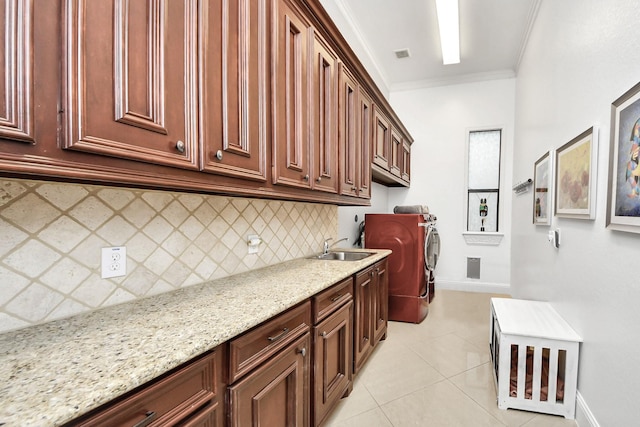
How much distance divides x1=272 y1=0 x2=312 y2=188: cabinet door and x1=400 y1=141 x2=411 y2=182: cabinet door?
297cm

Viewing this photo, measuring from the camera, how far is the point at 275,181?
1521 millimetres

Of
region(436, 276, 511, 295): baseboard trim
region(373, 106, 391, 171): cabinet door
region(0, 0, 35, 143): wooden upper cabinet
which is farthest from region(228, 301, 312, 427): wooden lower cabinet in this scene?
region(436, 276, 511, 295): baseboard trim

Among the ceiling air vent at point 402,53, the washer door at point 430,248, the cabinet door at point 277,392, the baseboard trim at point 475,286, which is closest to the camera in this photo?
the cabinet door at point 277,392

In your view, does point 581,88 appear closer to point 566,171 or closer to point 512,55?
point 566,171

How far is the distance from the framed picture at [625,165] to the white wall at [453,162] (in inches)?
142

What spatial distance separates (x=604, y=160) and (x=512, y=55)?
349 centimetres

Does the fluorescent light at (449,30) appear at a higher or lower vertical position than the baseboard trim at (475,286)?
higher

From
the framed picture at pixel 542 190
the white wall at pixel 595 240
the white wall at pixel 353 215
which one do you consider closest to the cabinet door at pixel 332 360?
the white wall at pixel 595 240

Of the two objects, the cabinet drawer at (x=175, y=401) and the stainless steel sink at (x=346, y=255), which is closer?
the cabinet drawer at (x=175, y=401)

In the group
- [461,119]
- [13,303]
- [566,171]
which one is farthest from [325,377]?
[461,119]

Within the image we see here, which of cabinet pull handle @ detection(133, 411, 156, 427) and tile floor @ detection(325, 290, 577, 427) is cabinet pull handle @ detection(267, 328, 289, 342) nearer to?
cabinet pull handle @ detection(133, 411, 156, 427)

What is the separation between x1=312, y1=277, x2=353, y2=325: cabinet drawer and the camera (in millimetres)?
1557

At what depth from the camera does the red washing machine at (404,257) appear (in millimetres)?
3479

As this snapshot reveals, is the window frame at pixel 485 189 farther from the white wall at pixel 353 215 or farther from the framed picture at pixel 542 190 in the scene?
the framed picture at pixel 542 190
